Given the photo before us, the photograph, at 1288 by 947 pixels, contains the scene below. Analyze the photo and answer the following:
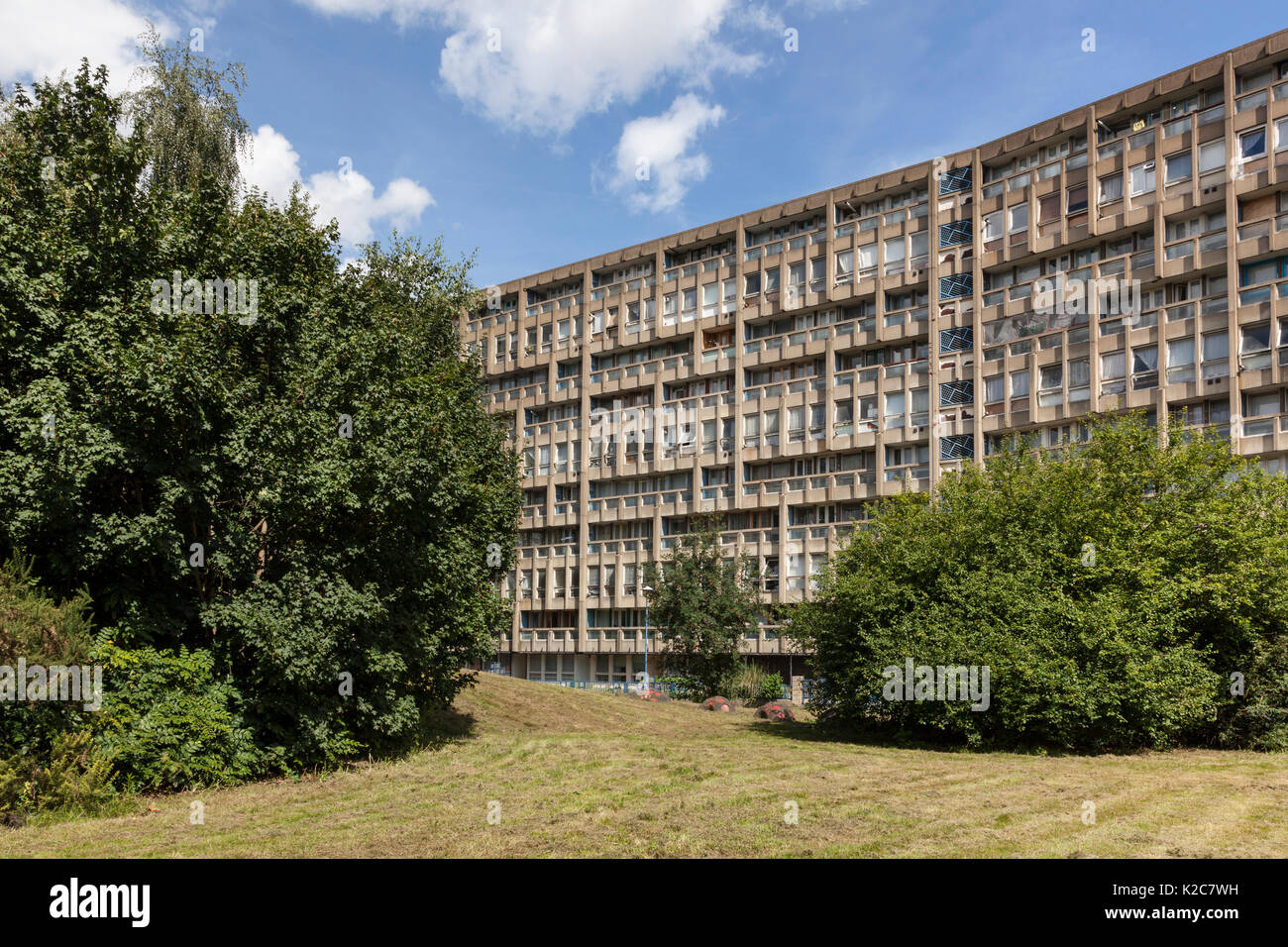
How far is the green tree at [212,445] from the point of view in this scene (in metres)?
15.3

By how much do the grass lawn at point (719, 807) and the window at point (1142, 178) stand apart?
112ft

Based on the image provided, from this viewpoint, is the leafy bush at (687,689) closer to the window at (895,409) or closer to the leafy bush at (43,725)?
the window at (895,409)

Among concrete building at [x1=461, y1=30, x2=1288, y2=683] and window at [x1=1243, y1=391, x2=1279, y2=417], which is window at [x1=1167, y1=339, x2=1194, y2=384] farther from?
window at [x1=1243, y1=391, x2=1279, y2=417]

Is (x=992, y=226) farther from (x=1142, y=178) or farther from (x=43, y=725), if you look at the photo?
(x=43, y=725)

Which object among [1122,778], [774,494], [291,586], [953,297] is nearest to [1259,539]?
[1122,778]

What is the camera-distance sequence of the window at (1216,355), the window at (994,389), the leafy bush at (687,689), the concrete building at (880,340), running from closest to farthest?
the window at (1216,355) < the concrete building at (880,340) < the leafy bush at (687,689) < the window at (994,389)

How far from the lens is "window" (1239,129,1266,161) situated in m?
46.5

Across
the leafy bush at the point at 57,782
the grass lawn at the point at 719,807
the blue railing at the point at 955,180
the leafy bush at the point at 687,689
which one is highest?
the blue railing at the point at 955,180

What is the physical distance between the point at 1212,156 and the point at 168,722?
1956 inches

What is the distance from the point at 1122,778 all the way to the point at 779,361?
47.1 meters

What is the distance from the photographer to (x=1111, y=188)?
5141 centimetres

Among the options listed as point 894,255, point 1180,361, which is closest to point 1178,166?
point 1180,361

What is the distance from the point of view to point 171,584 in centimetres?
1731

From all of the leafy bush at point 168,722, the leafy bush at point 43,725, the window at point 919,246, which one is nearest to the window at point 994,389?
Result: the window at point 919,246
